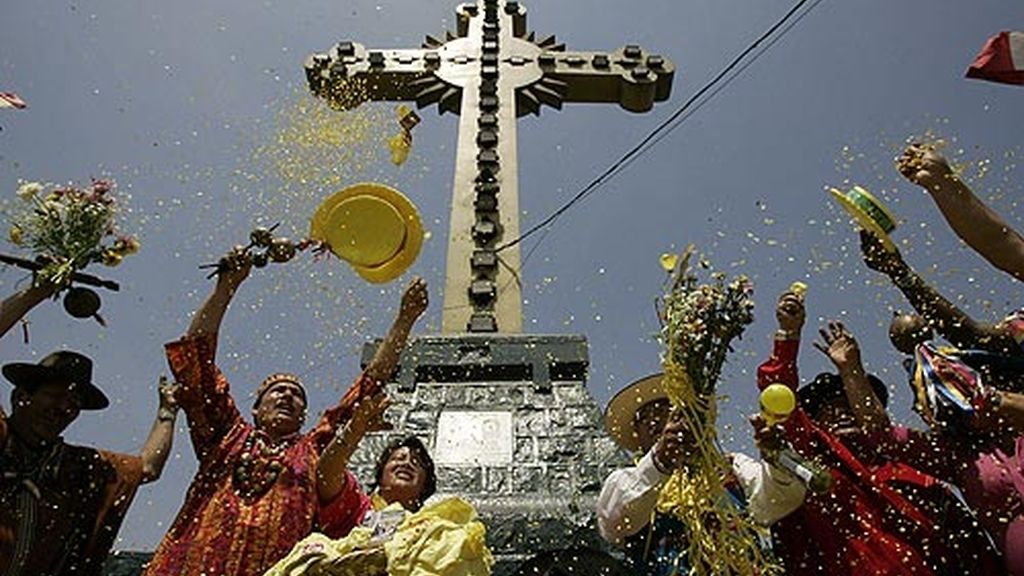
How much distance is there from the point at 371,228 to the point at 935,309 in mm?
2382

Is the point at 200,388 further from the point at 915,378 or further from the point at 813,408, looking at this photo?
the point at 915,378

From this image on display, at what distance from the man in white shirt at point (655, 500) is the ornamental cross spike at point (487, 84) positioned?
13.9 ft

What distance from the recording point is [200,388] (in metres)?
3.51

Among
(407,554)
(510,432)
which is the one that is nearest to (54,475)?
(407,554)

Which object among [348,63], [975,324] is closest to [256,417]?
[975,324]

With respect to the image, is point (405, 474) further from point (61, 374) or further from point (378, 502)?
point (61, 374)

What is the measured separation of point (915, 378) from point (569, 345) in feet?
9.92

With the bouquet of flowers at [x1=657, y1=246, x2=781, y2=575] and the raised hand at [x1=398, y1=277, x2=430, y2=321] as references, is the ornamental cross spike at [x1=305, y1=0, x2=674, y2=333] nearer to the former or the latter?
the raised hand at [x1=398, y1=277, x2=430, y2=321]

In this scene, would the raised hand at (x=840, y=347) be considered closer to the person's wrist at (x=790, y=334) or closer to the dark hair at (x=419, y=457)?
the person's wrist at (x=790, y=334)

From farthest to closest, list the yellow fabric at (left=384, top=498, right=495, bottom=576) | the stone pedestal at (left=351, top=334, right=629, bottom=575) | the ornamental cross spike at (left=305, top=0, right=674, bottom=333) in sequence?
the ornamental cross spike at (left=305, top=0, right=674, bottom=333), the stone pedestal at (left=351, top=334, right=629, bottom=575), the yellow fabric at (left=384, top=498, right=495, bottom=576)

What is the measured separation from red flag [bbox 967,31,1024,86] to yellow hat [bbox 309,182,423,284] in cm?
242

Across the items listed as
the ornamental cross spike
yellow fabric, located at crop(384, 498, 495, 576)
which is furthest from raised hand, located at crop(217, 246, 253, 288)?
the ornamental cross spike

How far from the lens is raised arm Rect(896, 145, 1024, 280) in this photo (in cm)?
326

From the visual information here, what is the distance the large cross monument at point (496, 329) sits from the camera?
496cm
